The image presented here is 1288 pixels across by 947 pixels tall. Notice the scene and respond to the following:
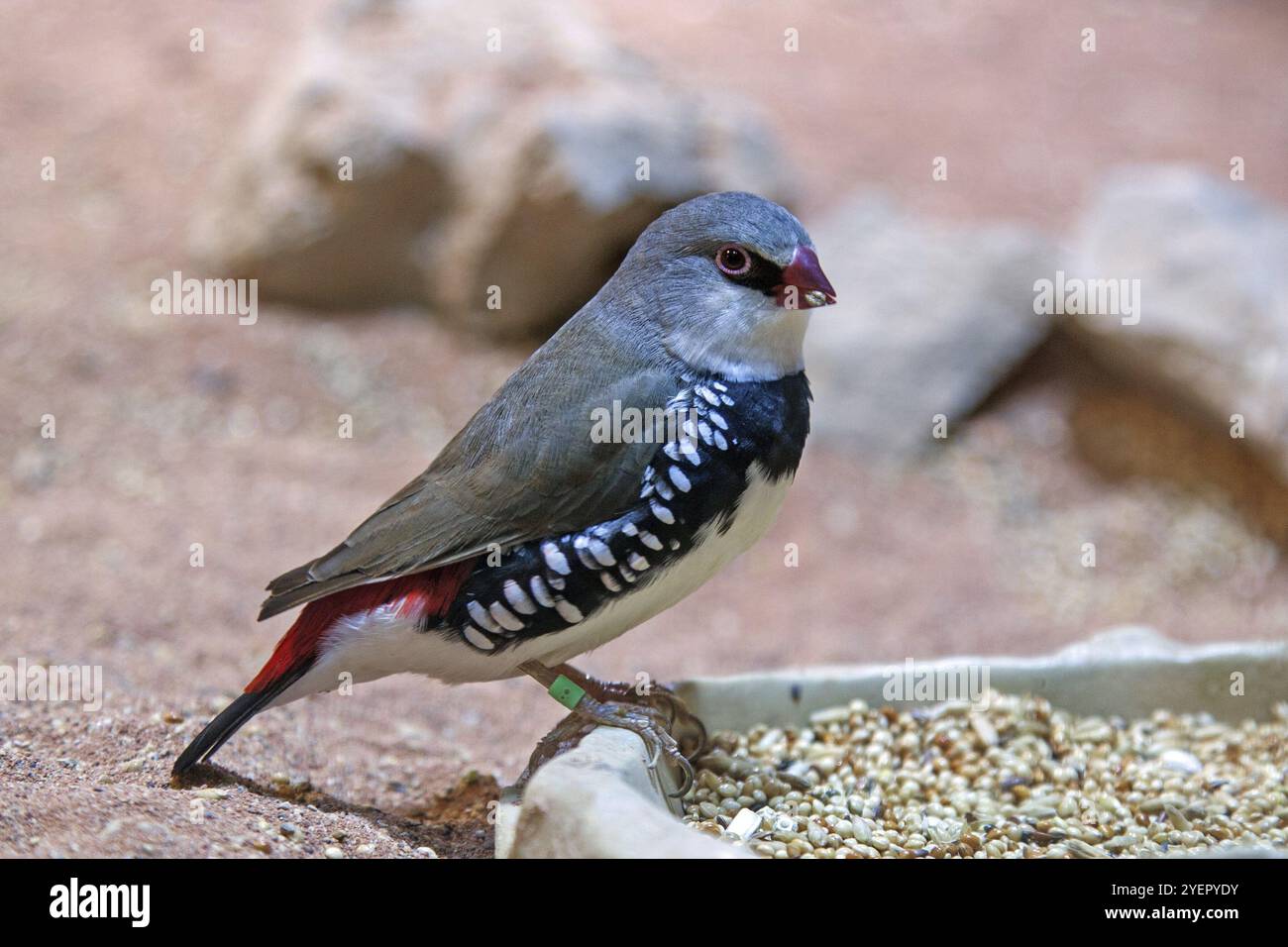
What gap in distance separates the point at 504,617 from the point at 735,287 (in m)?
0.96

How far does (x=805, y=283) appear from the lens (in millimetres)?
3133

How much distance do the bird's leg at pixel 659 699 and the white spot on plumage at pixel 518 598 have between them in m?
0.38

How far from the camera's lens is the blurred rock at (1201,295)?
6629 millimetres

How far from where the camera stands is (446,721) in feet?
15.9

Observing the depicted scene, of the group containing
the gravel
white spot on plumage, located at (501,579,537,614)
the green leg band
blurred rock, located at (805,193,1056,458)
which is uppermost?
blurred rock, located at (805,193,1056,458)

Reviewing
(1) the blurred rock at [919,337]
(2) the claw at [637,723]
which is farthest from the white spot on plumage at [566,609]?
(1) the blurred rock at [919,337]

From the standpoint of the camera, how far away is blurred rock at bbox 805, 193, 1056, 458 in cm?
755

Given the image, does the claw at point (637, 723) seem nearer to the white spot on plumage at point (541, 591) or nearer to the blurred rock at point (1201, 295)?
the white spot on plumage at point (541, 591)

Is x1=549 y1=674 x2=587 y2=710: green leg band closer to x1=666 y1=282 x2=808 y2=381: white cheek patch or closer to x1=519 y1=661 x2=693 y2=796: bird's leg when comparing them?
x1=519 y1=661 x2=693 y2=796: bird's leg
